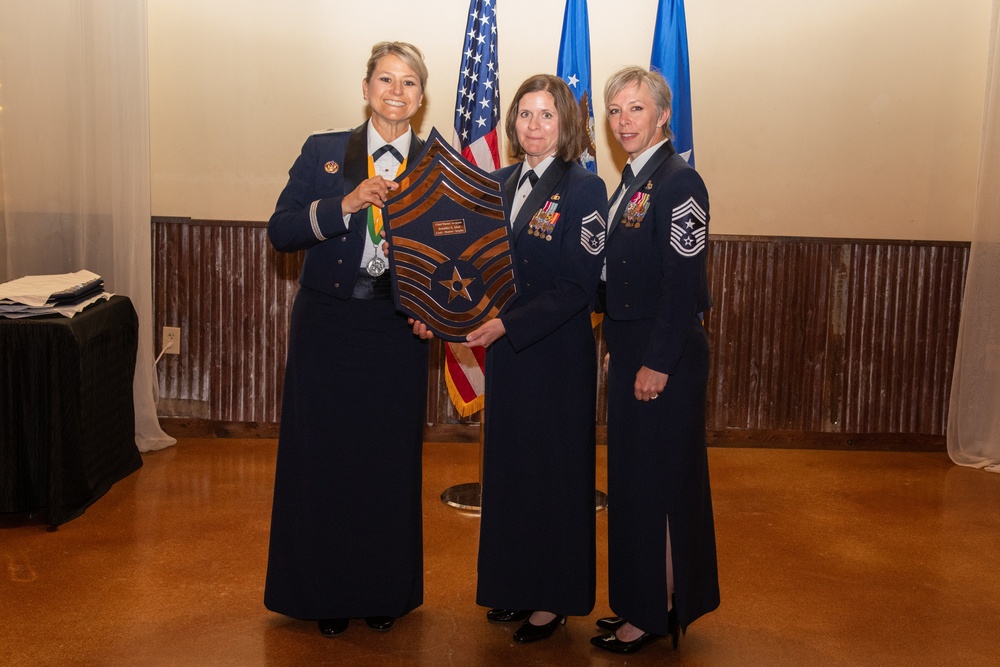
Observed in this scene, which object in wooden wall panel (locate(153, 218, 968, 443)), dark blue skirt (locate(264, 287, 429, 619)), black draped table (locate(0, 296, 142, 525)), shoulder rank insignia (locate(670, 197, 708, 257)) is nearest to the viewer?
shoulder rank insignia (locate(670, 197, 708, 257))

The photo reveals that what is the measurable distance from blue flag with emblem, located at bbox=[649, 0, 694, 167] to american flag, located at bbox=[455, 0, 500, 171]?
711 millimetres

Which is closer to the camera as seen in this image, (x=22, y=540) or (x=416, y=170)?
(x=416, y=170)

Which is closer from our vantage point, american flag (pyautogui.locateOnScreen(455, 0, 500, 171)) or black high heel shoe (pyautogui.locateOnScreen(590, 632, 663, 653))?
black high heel shoe (pyautogui.locateOnScreen(590, 632, 663, 653))

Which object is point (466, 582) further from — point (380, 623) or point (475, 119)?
point (475, 119)

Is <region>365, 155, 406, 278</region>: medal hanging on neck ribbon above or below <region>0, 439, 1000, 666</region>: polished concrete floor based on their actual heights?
above

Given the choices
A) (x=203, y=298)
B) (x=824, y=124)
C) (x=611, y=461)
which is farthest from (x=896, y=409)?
(x=203, y=298)

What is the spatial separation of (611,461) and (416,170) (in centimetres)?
92

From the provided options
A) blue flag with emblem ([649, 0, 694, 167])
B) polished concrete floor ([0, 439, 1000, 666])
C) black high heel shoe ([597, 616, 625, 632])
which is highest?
blue flag with emblem ([649, 0, 694, 167])

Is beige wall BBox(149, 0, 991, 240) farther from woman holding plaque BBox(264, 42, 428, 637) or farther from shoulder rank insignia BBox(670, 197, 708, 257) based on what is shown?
shoulder rank insignia BBox(670, 197, 708, 257)

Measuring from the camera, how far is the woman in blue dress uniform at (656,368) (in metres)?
2.54

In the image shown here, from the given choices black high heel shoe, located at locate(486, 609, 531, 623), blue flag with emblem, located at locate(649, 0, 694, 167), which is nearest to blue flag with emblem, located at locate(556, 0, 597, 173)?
blue flag with emblem, located at locate(649, 0, 694, 167)

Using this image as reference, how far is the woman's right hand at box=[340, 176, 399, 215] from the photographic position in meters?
2.54

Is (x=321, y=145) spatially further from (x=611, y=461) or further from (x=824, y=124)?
(x=824, y=124)

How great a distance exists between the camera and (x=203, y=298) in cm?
498
